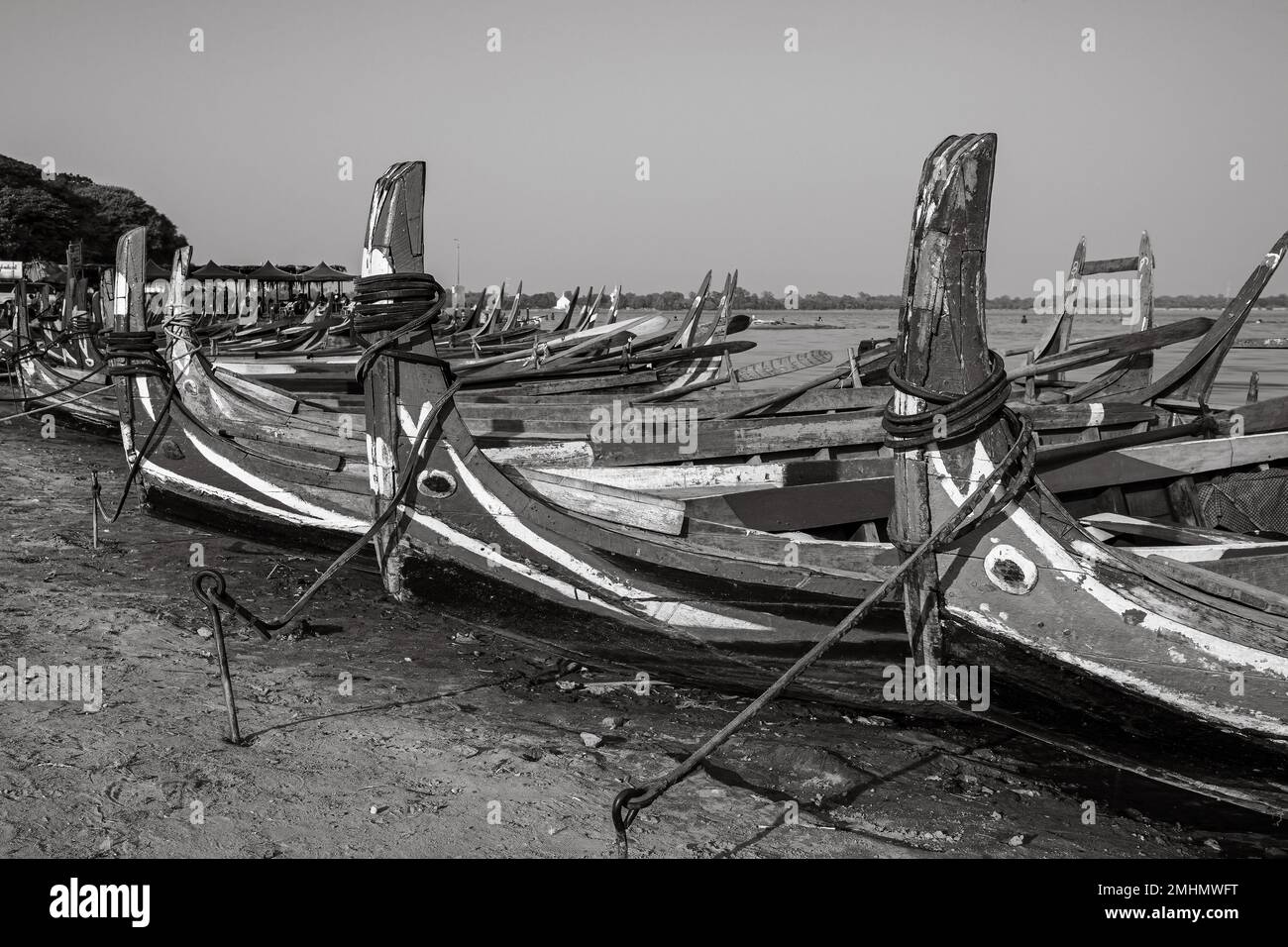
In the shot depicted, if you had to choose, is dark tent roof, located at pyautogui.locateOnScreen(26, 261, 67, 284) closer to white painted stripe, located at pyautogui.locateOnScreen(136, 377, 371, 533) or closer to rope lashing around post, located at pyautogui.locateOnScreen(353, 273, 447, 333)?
white painted stripe, located at pyautogui.locateOnScreen(136, 377, 371, 533)

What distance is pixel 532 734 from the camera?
4340 mm

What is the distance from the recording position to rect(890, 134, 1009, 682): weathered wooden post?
3.47m

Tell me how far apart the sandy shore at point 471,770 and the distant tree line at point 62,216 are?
45211 mm

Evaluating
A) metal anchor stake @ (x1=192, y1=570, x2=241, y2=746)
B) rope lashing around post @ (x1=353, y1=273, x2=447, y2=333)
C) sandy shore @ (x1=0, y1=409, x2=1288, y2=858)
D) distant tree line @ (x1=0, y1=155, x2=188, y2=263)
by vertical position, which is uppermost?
distant tree line @ (x1=0, y1=155, x2=188, y2=263)

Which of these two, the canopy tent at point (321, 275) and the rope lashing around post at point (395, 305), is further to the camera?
the canopy tent at point (321, 275)

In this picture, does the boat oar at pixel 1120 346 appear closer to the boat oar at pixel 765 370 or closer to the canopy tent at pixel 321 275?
the boat oar at pixel 765 370

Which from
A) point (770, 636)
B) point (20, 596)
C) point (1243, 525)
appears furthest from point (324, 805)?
point (1243, 525)

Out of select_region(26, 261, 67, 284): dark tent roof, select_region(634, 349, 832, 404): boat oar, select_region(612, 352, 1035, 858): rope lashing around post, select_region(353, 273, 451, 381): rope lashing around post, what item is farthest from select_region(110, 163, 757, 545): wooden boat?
select_region(26, 261, 67, 284): dark tent roof

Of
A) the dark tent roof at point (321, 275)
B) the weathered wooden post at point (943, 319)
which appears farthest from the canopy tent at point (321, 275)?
the weathered wooden post at point (943, 319)

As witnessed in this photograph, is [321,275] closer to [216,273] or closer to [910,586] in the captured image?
[216,273]

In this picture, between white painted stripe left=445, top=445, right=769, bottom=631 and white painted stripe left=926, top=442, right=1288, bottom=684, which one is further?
white painted stripe left=445, top=445, right=769, bottom=631

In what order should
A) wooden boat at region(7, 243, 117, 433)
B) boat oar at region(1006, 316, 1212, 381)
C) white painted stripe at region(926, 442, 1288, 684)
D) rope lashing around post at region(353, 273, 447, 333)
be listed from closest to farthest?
white painted stripe at region(926, 442, 1288, 684)
rope lashing around post at region(353, 273, 447, 333)
boat oar at region(1006, 316, 1212, 381)
wooden boat at region(7, 243, 117, 433)

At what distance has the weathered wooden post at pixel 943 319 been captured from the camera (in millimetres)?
3469

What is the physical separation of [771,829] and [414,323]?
2.66m
